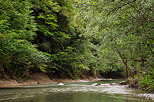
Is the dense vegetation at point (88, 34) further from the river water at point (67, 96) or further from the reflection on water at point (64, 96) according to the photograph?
the reflection on water at point (64, 96)

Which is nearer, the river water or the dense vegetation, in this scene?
the river water

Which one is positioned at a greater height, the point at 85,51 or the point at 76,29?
the point at 76,29

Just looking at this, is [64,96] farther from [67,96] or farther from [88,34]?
[88,34]

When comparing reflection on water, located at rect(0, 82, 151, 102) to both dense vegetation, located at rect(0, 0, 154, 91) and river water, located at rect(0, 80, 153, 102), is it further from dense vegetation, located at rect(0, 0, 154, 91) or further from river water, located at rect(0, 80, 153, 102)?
dense vegetation, located at rect(0, 0, 154, 91)

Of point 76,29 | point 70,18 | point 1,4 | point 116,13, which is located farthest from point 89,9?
point 76,29

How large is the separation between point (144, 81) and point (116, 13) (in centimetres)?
485

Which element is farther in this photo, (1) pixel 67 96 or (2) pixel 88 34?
(2) pixel 88 34

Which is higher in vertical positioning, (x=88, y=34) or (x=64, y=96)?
(x=88, y=34)

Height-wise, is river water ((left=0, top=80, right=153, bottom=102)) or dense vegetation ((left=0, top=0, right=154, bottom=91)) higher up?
dense vegetation ((left=0, top=0, right=154, bottom=91))

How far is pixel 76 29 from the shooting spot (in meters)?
24.8

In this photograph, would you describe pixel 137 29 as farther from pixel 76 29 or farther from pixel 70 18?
pixel 76 29

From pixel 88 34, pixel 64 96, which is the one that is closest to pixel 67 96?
pixel 64 96

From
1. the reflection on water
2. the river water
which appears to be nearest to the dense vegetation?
the river water

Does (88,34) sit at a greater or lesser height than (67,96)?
greater
